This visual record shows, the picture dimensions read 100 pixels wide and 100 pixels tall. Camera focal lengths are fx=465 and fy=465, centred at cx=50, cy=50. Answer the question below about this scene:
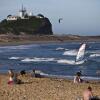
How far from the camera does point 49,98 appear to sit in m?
17.3

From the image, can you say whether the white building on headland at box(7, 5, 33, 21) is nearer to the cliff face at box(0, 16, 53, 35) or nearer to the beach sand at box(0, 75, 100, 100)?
the cliff face at box(0, 16, 53, 35)

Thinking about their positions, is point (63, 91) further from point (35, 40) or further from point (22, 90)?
point (35, 40)

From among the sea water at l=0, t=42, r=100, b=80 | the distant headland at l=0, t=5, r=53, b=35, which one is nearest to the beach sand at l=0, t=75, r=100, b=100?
the sea water at l=0, t=42, r=100, b=80

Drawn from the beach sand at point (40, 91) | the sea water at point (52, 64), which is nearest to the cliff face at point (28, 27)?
the sea water at point (52, 64)

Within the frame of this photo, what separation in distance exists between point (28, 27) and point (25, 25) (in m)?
1.63

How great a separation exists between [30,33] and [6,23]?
1007 centimetres

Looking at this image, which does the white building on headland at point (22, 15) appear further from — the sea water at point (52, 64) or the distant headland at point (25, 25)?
the sea water at point (52, 64)

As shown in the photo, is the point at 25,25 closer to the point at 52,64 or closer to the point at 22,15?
the point at 22,15

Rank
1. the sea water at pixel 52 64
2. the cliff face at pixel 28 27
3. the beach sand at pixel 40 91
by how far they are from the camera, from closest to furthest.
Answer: the beach sand at pixel 40 91 → the sea water at pixel 52 64 → the cliff face at pixel 28 27

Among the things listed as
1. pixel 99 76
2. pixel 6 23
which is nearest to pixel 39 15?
pixel 6 23

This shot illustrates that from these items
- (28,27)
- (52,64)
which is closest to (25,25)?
(28,27)

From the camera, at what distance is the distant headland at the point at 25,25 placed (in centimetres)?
13838

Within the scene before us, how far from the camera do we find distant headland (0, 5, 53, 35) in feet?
454

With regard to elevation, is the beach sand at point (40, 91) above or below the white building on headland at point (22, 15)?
above
